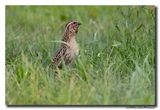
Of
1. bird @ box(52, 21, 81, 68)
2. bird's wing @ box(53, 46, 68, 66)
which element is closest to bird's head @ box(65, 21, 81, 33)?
bird @ box(52, 21, 81, 68)

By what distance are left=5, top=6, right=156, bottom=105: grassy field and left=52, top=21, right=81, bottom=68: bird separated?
71mm

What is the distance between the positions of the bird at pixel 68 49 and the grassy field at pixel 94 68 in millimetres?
71

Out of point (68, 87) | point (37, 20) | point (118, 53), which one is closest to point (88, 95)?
point (68, 87)

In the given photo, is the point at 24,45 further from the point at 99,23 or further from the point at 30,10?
the point at 30,10

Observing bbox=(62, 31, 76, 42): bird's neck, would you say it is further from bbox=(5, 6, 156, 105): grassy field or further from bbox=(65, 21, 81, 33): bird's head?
bbox=(5, 6, 156, 105): grassy field

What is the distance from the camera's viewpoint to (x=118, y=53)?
795 centimetres

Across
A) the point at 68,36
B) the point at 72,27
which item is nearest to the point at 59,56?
the point at 68,36

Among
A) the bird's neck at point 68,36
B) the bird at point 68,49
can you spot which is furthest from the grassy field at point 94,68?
the bird's neck at point 68,36

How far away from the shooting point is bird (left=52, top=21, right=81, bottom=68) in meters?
7.58

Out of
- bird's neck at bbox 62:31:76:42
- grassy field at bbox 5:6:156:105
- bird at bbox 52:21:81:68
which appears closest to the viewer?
grassy field at bbox 5:6:156:105

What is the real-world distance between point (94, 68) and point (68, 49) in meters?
0.30

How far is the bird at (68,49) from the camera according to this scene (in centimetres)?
758

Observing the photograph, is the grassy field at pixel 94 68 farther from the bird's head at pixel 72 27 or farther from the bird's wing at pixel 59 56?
the bird's head at pixel 72 27

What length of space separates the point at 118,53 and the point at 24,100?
1250 mm
